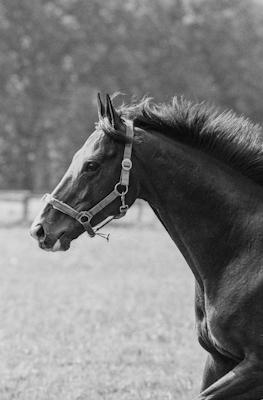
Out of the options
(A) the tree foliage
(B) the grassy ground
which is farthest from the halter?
(A) the tree foliage

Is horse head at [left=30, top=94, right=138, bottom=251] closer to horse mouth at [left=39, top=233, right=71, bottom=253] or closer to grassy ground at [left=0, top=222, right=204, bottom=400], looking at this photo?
horse mouth at [left=39, top=233, right=71, bottom=253]

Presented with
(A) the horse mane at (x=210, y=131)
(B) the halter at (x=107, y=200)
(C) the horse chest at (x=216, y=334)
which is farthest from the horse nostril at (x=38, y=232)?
(C) the horse chest at (x=216, y=334)

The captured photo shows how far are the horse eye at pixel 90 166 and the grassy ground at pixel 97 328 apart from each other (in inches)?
102

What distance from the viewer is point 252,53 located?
54562 mm

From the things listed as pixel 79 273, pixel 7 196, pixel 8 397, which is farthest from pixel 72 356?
pixel 7 196

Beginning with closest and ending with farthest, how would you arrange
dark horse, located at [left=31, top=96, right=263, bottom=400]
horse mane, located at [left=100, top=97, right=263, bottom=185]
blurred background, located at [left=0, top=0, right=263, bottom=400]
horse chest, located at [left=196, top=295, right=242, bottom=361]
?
horse chest, located at [left=196, top=295, right=242, bottom=361] → dark horse, located at [left=31, top=96, right=263, bottom=400] → horse mane, located at [left=100, top=97, right=263, bottom=185] → blurred background, located at [left=0, top=0, right=263, bottom=400]

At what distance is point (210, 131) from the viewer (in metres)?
4.96

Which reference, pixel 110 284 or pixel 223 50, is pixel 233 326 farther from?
pixel 223 50

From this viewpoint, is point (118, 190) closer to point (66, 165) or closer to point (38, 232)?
point (38, 232)

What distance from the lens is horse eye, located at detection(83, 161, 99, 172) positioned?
477 centimetres

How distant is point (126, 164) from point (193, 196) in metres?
0.45

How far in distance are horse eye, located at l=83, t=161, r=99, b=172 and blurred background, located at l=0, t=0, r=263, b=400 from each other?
0.80 metres

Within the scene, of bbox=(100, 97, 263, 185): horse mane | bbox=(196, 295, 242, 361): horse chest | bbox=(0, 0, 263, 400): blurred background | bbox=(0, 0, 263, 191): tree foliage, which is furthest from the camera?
bbox=(0, 0, 263, 191): tree foliage

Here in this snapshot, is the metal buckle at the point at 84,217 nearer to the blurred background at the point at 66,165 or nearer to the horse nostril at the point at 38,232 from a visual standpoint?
the horse nostril at the point at 38,232
